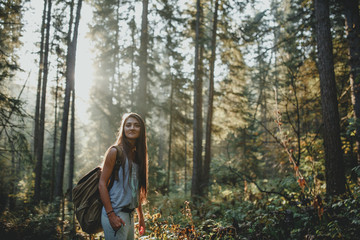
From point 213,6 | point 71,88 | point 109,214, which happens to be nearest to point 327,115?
point 109,214

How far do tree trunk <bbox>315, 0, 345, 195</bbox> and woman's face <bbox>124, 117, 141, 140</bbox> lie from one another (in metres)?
4.65

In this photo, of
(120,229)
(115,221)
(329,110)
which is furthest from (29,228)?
(329,110)

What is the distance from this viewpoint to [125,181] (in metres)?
2.66

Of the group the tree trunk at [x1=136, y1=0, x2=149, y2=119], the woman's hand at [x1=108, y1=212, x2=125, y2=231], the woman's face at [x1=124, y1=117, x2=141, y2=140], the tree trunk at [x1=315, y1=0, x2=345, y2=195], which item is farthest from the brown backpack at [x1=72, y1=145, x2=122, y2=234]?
the tree trunk at [x1=136, y1=0, x2=149, y2=119]

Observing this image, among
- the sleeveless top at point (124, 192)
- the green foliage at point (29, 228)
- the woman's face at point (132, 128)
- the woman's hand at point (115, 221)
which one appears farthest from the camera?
the green foliage at point (29, 228)

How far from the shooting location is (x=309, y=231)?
3.38m

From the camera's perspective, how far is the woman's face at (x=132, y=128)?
295 centimetres

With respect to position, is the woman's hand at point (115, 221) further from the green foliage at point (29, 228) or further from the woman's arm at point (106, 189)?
the green foliage at point (29, 228)

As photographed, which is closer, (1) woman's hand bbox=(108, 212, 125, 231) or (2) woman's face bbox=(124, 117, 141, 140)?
(1) woman's hand bbox=(108, 212, 125, 231)

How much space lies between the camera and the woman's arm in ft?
7.84

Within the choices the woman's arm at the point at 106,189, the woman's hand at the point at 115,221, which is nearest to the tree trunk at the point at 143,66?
the woman's arm at the point at 106,189

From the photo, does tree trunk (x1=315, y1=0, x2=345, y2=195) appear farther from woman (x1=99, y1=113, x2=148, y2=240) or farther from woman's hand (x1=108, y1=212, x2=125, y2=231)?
woman's hand (x1=108, y1=212, x2=125, y2=231)

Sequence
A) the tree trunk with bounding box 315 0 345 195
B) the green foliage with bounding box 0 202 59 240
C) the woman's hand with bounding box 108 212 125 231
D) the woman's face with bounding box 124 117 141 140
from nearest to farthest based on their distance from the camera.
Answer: the woman's hand with bounding box 108 212 125 231 → the woman's face with bounding box 124 117 141 140 → the tree trunk with bounding box 315 0 345 195 → the green foliage with bounding box 0 202 59 240

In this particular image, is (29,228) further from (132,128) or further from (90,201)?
(132,128)
